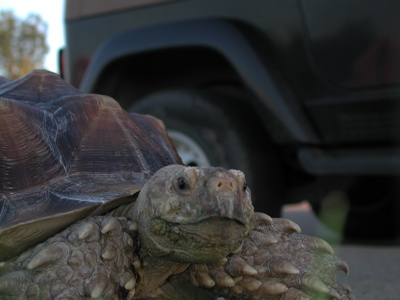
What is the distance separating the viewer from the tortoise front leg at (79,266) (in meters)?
1.42

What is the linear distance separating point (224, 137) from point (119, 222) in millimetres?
1801

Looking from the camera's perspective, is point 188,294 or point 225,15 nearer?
point 188,294

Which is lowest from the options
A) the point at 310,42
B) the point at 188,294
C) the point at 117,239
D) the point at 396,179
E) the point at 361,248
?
the point at 361,248

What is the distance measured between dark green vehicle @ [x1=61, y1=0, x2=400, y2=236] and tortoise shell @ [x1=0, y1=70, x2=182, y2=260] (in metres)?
1.19

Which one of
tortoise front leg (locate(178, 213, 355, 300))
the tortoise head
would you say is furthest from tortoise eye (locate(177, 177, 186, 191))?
tortoise front leg (locate(178, 213, 355, 300))


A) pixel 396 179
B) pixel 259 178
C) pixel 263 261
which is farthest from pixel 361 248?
pixel 263 261

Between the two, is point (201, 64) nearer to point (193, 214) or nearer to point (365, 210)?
point (365, 210)

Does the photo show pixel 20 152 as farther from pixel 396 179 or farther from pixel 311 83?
pixel 396 179

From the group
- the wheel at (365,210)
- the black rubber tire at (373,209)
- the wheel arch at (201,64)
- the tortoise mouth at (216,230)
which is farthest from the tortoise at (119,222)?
the black rubber tire at (373,209)

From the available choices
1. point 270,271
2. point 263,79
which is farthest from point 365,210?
point 270,271

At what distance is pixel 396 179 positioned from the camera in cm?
364

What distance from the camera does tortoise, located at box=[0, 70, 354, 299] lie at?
142 cm

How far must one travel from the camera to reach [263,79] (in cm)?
308

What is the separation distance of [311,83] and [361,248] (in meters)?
1.22
